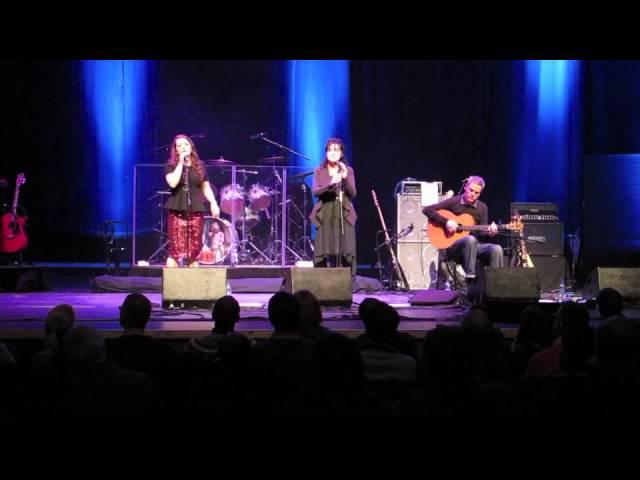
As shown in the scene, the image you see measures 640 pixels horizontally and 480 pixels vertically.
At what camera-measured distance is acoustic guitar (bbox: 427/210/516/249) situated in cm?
952

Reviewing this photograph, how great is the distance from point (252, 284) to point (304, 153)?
133 inches

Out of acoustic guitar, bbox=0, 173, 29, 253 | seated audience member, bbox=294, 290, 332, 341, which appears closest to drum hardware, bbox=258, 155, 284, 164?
acoustic guitar, bbox=0, 173, 29, 253

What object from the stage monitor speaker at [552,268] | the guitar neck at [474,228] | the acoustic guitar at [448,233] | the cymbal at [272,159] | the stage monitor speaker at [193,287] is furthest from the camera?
the cymbal at [272,159]

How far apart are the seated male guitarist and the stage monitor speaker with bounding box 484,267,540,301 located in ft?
5.19

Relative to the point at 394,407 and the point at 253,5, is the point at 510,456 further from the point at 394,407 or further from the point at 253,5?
the point at 253,5

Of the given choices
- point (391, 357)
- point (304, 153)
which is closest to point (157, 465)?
point (391, 357)

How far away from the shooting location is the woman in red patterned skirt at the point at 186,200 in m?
8.77

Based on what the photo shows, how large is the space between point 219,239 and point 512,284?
580 cm

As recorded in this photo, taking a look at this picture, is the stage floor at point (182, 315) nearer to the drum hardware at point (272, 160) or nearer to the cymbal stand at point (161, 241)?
the cymbal stand at point (161, 241)

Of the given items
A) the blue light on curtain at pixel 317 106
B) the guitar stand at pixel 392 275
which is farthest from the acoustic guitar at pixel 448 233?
the blue light on curtain at pixel 317 106

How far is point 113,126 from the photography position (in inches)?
522

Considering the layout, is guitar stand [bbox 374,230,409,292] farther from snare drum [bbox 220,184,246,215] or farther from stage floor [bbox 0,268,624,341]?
snare drum [bbox 220,184,246,215]

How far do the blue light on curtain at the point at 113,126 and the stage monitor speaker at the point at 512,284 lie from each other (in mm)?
7703

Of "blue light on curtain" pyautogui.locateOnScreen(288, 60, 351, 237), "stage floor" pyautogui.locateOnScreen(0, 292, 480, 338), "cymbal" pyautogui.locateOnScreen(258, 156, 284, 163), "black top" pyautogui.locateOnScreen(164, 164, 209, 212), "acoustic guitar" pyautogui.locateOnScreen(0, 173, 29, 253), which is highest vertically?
"blue light on curtain" pyautogui.locateOnScreen(288, 60, 351, 237)
